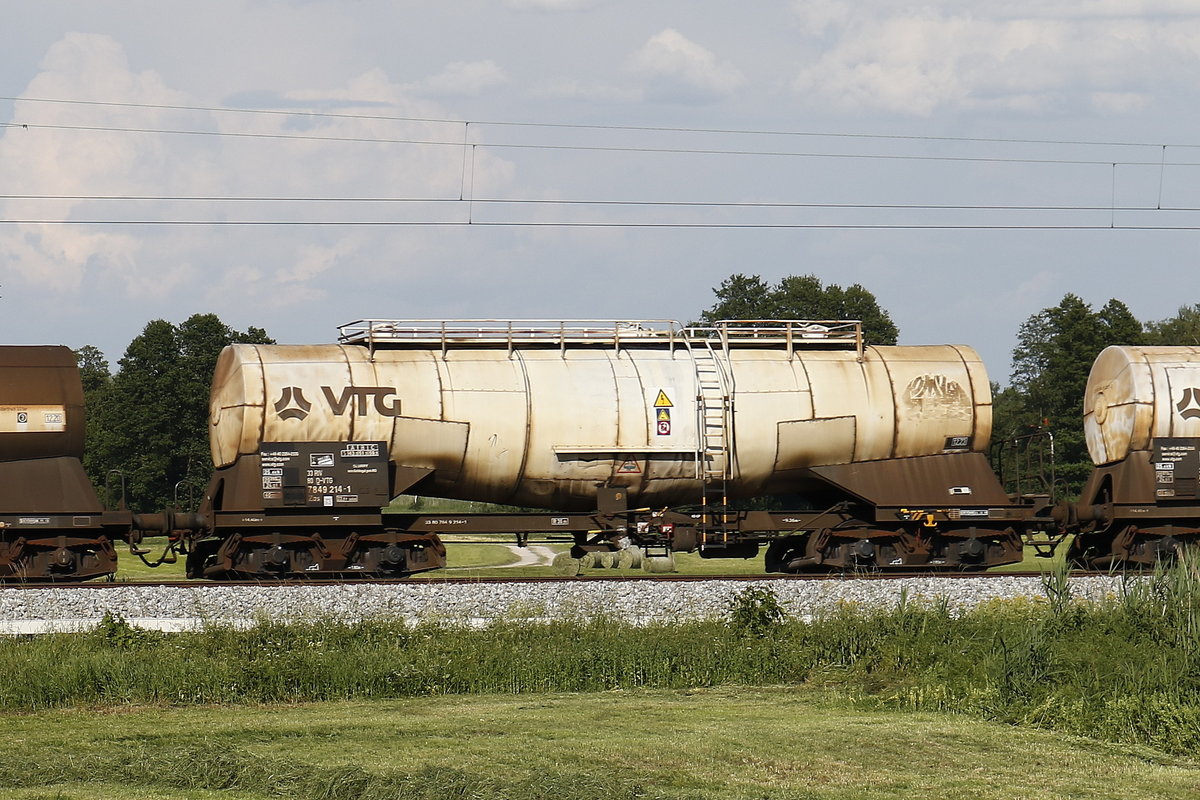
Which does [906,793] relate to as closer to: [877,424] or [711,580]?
[711,580]

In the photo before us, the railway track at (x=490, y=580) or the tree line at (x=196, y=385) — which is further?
the tree line at (x=196, y=385)

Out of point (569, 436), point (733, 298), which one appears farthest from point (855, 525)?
point (733, 298)

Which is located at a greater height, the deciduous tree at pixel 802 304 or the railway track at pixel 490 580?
the deciduous tree at pixel 802 304

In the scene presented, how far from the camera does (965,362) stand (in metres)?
24.7

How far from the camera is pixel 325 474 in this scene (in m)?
22.5

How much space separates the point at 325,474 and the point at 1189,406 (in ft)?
49.6

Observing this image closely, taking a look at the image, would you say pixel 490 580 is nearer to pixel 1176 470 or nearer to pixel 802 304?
pixel 1176 470

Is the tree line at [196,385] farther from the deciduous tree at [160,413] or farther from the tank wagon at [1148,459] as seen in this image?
the tank wagon at [1148,459]

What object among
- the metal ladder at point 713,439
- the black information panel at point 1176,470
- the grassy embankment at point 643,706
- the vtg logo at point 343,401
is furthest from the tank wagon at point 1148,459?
the vtg logo at point 343,401

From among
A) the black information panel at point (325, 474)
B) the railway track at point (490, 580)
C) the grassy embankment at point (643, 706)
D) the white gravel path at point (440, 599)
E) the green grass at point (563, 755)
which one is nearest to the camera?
the green grass at point (563, 755)

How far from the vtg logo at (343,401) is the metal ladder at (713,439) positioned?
509cm

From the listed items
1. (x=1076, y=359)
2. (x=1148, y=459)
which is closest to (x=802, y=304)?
(x=1076, y=359)

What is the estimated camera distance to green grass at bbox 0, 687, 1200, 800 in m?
10.1

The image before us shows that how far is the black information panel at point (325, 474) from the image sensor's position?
22375mm
